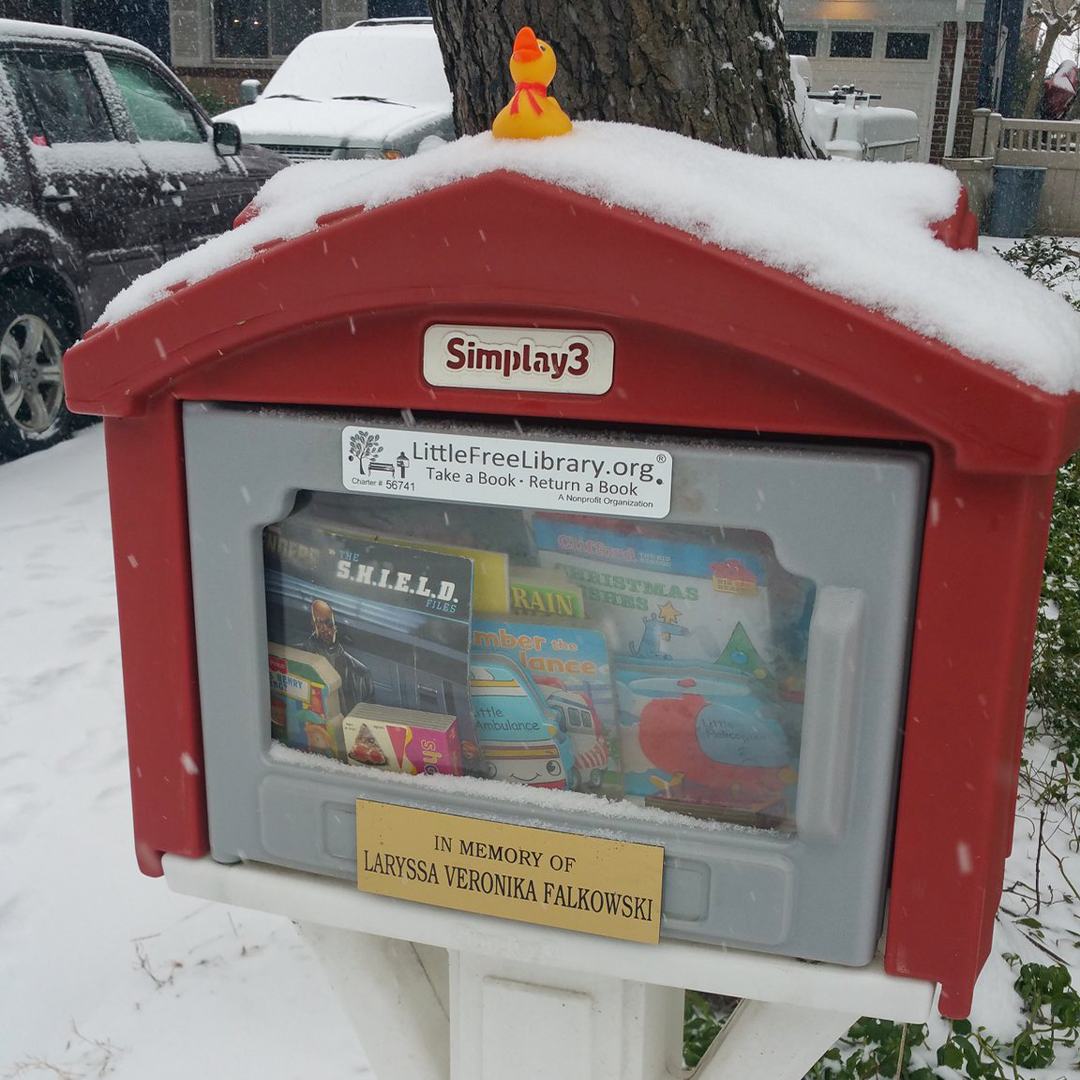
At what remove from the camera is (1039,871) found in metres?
2.86

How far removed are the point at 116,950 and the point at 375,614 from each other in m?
1.64

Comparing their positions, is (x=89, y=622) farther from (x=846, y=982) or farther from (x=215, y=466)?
(x=846, y=982)

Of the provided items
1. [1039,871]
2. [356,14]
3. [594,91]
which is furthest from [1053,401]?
[356,14]

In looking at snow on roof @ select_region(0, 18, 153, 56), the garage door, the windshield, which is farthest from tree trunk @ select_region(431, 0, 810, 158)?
the garage door

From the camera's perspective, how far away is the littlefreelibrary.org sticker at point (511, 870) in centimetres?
128

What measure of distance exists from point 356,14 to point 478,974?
19.2 m

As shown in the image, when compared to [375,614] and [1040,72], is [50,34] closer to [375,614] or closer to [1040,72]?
[375,614]

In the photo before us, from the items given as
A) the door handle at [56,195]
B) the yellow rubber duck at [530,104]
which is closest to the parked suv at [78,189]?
the door handle at [56,195]

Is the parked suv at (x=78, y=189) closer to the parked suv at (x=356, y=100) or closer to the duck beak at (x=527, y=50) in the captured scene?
the parked suv at (x=356, y=100)

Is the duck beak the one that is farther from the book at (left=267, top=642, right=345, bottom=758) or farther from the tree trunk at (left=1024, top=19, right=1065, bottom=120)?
the tree trunk at (left=1024, top=19, right=1065, bottom=120)

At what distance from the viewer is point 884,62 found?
57.2 feet

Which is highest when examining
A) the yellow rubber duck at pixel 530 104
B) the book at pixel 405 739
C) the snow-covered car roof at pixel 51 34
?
the snow-covered car roof at pixel 51 34

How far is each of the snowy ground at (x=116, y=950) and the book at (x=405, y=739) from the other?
1.22 metres

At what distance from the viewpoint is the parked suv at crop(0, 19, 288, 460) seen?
17.8ft
